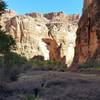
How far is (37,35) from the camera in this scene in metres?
121

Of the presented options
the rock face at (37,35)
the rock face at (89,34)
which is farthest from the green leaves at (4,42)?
the rock face at (37,35)

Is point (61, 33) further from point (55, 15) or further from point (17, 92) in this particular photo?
point (17, 92)

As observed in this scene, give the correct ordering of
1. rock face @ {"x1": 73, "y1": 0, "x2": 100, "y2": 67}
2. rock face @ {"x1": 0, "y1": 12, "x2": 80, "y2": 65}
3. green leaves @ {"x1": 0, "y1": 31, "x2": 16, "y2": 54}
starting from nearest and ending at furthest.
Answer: green leaves @ {"x1": 0, "y1": 31, "x2": 16, "y2": 54}
rock face @ {"x1": 73, "y1": 0, "x2": 100, "y2": 67}
rock face @ {"x1": 0, "y1": 12, "x2": 80, "y2": 65}

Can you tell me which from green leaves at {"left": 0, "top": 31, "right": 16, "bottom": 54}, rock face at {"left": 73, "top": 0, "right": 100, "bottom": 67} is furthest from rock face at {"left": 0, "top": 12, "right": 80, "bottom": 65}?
green leaves at {"left": 0, "top": 31, "right": 16, "bottom": 54}

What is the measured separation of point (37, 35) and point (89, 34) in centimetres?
6860

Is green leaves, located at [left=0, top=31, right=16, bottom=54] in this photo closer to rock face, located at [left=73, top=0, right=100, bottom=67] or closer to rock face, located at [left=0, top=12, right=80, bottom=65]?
rock face, located at [left=73, top=0, right=100, bottom=67]

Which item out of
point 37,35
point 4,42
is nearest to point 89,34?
point 4,42

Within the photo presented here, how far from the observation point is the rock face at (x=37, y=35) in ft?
361

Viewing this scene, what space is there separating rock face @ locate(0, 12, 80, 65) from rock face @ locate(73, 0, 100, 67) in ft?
140

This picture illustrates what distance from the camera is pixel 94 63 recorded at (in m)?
41.6

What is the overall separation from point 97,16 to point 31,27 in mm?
68566

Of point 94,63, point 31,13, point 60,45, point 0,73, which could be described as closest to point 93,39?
point 94,63

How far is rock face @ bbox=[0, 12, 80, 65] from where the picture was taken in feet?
361

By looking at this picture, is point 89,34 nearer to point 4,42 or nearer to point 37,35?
point 4,42
